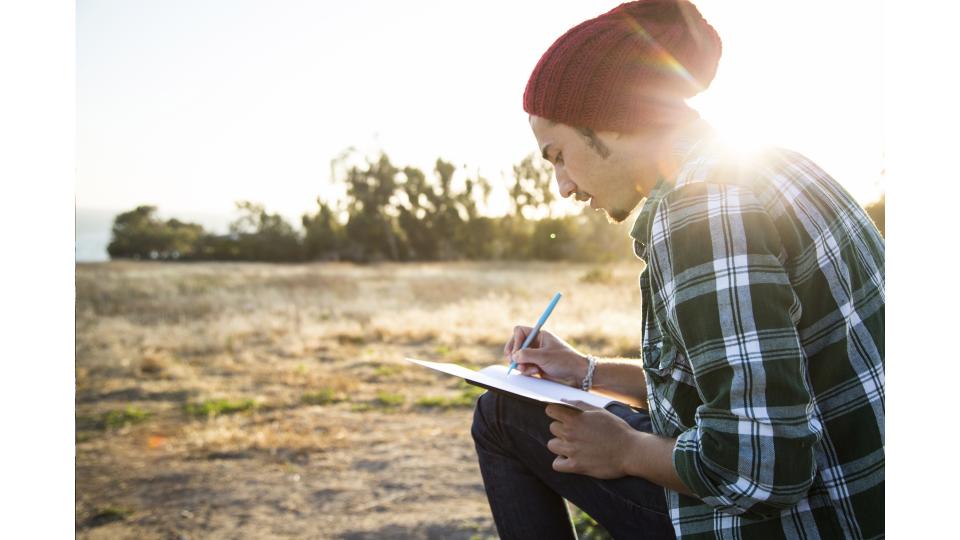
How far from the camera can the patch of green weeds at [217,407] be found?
511 centimetres

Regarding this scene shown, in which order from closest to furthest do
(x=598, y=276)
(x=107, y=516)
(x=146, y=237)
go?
1. (x=107, y=516)
2. (x=598, y=276)
3. (x=146, y=237)

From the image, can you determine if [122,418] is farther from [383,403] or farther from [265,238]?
[265,238]

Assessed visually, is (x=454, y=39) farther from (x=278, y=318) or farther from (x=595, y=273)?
(x=595, y=273)

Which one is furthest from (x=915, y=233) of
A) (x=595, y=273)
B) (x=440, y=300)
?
(x=595, y=273)

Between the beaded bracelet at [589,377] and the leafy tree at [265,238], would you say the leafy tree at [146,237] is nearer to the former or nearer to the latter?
the leafy tree at [265,238]

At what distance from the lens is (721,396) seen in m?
0.97

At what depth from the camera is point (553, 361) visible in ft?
5.60

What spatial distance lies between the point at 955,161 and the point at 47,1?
1917 millimetres

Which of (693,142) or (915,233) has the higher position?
(693,142)

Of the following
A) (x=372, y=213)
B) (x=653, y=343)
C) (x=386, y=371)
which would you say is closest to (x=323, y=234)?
(x=372, y=213)

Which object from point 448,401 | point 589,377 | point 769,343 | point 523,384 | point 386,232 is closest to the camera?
point 769,343

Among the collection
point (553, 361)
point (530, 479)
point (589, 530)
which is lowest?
point (589, 530)

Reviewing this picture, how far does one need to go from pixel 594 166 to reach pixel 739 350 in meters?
0.47

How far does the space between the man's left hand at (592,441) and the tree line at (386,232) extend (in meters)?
10.4
